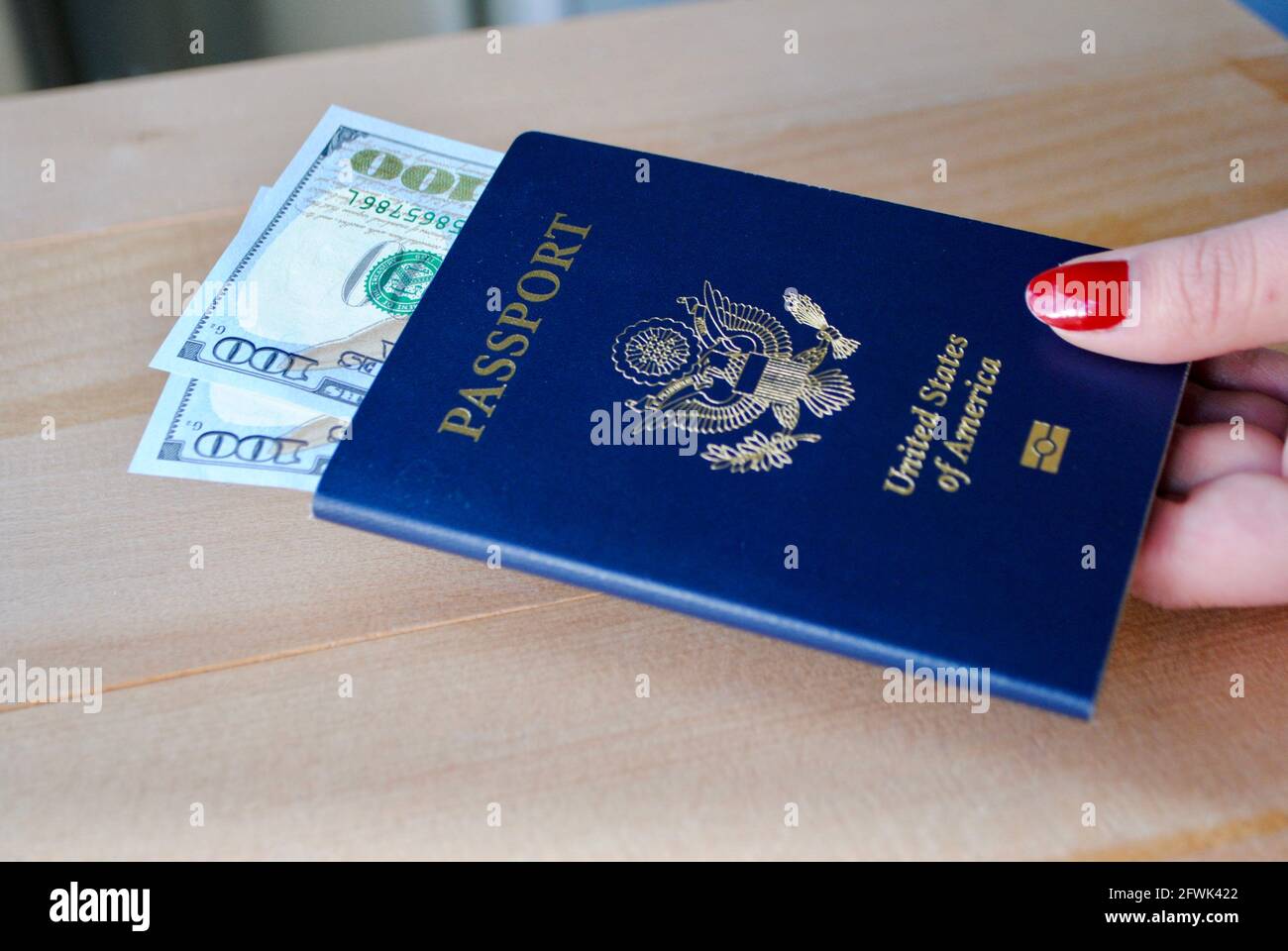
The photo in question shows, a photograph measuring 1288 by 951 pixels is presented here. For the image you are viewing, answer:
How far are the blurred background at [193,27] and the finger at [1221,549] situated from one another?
1279mm

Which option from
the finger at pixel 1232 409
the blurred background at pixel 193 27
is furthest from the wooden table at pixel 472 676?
the blurred background at pixel 193 27

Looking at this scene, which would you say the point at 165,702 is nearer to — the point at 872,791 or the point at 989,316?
the point at 872,791

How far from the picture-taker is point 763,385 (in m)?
0.58

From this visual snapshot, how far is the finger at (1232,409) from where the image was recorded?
63 cm

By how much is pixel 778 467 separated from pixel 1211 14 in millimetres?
616

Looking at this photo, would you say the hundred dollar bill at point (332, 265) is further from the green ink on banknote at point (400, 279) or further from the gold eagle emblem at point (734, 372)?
the gold eagle emblem at point (734, 372)

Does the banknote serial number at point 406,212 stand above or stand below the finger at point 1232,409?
above

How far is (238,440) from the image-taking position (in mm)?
652

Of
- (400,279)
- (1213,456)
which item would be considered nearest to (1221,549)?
(1213,456)

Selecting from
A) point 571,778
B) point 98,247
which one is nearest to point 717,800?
point 571,778

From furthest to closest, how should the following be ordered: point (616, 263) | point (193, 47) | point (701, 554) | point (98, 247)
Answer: point (193, 47)
point (98, 247)
point (616, 263)
point (701, 554)

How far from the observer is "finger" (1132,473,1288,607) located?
548 millimetres

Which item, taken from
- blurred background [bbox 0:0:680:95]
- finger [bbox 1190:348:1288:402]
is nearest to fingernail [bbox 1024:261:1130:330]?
finger [bbox 1190:348:1288:402]

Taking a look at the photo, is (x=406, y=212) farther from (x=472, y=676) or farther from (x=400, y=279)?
(x=472, y=676)
